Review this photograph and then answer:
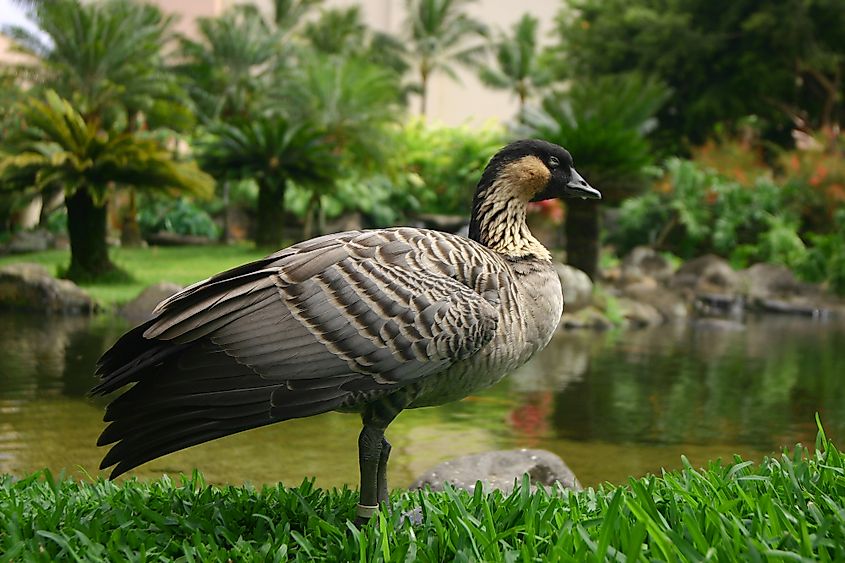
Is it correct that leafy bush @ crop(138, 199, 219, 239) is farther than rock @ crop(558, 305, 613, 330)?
Yes

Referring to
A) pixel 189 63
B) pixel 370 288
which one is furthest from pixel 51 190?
pixel 370 288

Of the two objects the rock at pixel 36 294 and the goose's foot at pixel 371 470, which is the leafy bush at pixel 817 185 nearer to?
the rock at pixel 36 294

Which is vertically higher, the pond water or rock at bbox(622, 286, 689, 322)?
the pond water

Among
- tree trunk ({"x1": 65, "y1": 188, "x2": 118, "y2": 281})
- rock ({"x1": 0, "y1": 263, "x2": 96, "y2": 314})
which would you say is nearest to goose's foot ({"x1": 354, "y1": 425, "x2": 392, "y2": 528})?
rock ({"x1": 0, "y1": 263, "x2": 96, "y2": 314})

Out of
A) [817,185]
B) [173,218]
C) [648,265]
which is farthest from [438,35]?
[648,265]

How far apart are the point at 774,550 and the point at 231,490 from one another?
80.0 inches

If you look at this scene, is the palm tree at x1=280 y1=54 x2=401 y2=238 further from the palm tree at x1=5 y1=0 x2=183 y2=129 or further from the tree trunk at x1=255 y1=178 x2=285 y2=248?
the palm tree at x1=5 y1=0 x2=183 y2=129

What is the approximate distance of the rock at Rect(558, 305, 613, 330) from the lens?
14406 millimetres

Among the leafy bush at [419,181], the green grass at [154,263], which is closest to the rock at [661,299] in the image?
the green grass at [154,263]

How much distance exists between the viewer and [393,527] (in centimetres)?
298

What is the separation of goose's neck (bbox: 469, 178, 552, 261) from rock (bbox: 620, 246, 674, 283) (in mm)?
17486

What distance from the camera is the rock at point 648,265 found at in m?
21.1

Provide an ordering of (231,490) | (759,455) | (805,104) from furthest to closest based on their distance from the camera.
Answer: (805,104)
(759,455)
(231,490)

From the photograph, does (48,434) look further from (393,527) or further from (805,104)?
(805,104)
